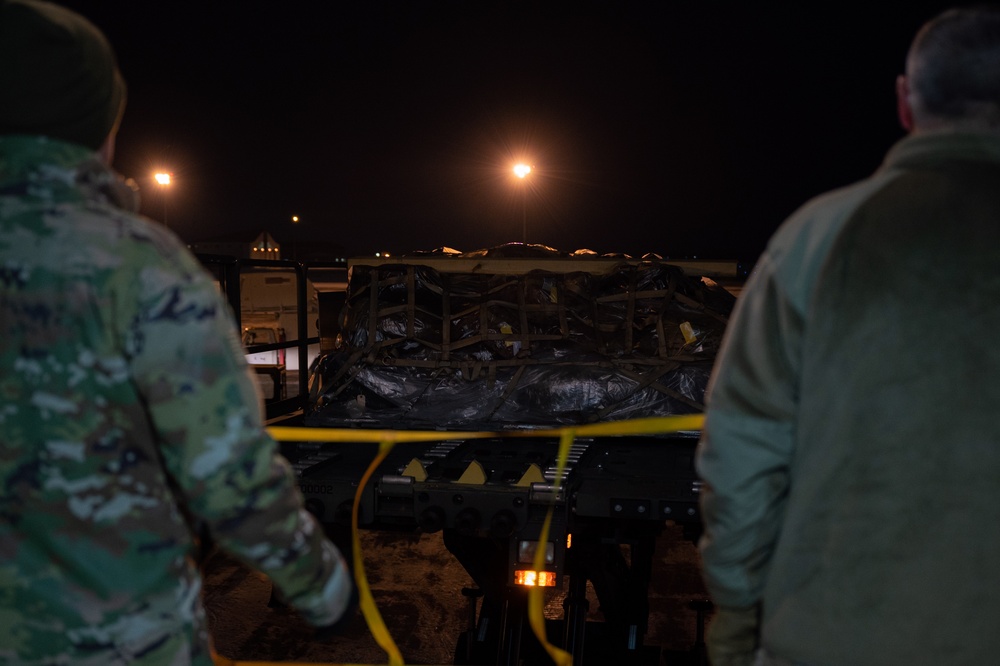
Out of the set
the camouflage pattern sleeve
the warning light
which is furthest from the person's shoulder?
the warning light

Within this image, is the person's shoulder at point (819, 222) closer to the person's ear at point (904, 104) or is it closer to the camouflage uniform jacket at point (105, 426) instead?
the person's ear at point (904, 104)

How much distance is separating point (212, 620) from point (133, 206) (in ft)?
17.7

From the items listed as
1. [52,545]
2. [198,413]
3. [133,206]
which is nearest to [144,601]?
[52,545]

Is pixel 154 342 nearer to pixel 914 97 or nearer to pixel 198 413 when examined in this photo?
pixel 198 413

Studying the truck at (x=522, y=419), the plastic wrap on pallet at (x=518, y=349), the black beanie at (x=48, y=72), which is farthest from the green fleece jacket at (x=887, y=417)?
the plastic wrap on pallet at (x=518, y=349)

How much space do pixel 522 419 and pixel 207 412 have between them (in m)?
3.68

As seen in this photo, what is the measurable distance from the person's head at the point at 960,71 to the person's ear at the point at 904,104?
0.07 m

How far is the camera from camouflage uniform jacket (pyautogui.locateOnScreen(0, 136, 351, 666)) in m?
1.49

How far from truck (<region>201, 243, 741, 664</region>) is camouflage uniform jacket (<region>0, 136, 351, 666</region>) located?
7.77 ft

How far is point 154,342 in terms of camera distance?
150cm

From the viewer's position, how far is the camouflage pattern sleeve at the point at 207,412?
1.51 m

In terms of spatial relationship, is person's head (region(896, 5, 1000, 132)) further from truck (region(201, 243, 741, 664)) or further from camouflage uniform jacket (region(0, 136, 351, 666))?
truck (region(201, 243, 741, 664))

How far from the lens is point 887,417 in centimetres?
155

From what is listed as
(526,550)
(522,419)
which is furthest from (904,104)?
(522,419)
